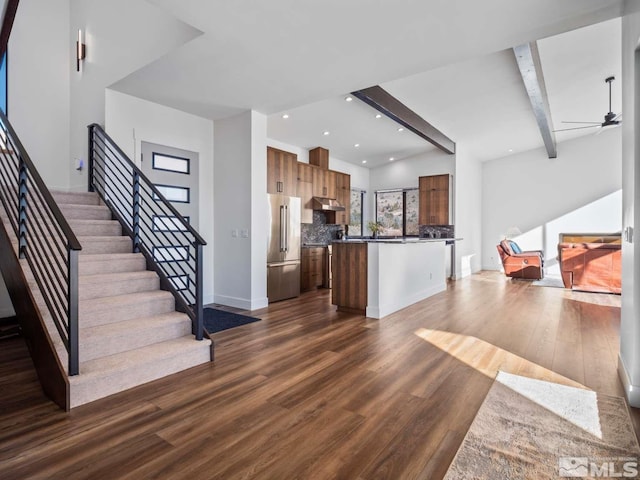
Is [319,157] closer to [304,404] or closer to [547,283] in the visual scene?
[547,283]

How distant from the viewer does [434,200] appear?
8.48m

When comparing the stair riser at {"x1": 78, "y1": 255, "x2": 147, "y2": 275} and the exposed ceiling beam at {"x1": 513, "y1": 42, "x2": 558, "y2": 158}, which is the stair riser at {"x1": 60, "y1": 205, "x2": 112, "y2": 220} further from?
the exposed ceiling beam at {"x1": 513, "y1": 42, "x2": 558, "y2": 158}

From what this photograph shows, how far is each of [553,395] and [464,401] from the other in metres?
0.63

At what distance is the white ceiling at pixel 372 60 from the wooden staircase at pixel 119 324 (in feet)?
6.40

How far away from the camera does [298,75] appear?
3.82 metres

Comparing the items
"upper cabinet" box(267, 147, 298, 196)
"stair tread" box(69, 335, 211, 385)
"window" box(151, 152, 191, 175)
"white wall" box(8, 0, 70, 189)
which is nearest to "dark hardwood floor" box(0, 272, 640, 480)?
"stair tread" box(69, 335, 211, 385)

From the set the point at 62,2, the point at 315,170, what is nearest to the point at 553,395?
the point at 315,170

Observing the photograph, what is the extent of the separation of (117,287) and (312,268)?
3888mm

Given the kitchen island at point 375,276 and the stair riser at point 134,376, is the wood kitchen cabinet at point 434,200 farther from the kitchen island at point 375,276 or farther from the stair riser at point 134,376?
the stair riser at point 134,376

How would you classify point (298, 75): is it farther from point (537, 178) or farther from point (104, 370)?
point (537, 178)

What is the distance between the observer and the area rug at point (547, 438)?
160cm

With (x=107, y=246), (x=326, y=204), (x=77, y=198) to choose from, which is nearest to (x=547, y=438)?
(x=107, y=246)

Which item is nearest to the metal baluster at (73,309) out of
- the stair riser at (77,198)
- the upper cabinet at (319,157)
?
the stair riser at (77,198)

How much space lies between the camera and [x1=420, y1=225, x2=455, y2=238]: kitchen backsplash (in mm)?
8352
